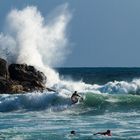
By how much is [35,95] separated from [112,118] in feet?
25.6

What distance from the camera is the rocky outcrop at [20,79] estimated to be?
36562 millimetres

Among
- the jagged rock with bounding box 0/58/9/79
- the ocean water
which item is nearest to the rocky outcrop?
the jagged rock with bounding box 0/58/9/79

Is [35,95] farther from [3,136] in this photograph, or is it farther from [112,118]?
[3,136]

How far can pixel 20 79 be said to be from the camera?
3738 cm

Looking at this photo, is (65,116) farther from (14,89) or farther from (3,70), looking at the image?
(3,70)

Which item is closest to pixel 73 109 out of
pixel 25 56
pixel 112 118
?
pixel 112 118

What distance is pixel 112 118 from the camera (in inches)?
1152

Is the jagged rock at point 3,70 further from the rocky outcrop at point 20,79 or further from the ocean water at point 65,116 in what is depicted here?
the ocean water at point 65,116

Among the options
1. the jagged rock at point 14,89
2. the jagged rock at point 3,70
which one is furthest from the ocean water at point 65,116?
the jagged rock at point 3,70

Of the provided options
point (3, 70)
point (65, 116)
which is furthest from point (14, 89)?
point (65, 116)

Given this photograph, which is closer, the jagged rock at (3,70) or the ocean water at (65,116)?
the ocean water at (65,116)

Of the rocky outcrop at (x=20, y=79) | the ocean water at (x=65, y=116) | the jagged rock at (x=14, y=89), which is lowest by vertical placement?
the ocean water at (x=65, y=116)

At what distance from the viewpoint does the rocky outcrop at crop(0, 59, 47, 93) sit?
36.6m

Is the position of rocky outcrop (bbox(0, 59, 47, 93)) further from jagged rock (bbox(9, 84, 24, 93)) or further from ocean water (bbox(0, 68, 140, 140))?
ocean water (bbox(0, 68, 140, 140))
